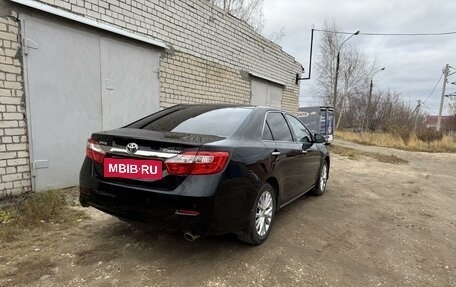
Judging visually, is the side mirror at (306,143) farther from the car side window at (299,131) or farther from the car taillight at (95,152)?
the car taillight at (95,152)

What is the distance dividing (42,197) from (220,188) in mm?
2774

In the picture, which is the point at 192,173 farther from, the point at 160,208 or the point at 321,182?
the point at 321,182

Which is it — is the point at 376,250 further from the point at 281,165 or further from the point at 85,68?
the point at 85,68

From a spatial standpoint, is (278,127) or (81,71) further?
(81,71)

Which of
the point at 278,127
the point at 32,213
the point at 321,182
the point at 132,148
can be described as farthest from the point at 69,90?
the point at 321,182

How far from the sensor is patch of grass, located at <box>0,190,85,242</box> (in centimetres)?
356

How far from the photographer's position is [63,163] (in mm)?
5160

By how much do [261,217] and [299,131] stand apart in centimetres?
183

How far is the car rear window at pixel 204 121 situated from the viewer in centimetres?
324

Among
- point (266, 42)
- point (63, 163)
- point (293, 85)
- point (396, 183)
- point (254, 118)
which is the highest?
point (266, 42)

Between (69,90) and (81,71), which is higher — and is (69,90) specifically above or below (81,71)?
below

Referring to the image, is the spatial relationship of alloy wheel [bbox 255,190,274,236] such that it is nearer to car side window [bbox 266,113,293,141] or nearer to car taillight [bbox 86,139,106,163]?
car side window [bbox 266,113,293,141]

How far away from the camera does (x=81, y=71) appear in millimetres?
5359

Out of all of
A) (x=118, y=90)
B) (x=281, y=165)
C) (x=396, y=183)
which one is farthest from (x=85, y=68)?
(x=396, y=183)
